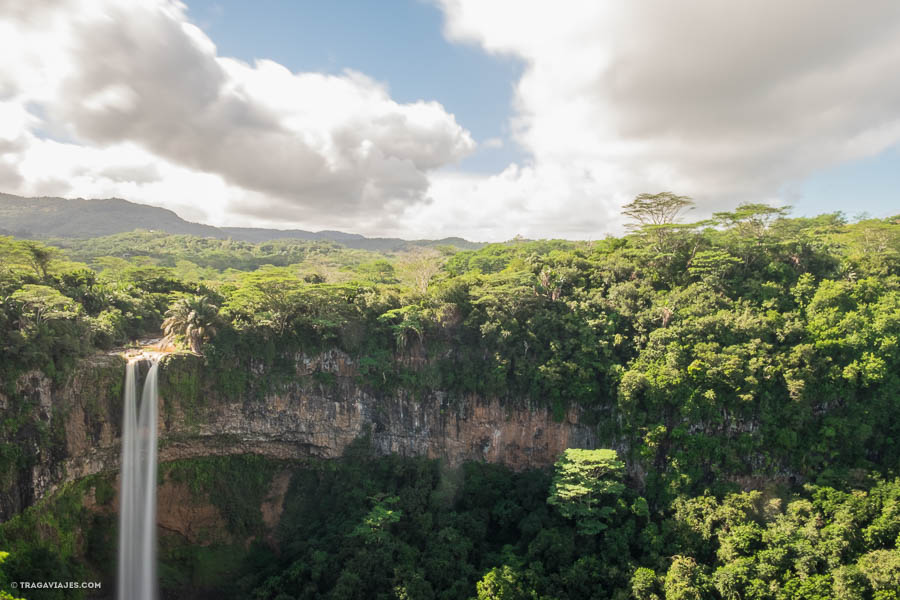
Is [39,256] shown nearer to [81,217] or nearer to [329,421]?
[329,421]

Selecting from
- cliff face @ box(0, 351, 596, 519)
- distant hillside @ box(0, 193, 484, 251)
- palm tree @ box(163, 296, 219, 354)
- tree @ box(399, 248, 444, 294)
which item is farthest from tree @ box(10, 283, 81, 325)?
distant hillside @ box(0, 193, 484, 251)

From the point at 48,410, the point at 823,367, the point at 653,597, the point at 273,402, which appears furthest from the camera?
the point at 273,402

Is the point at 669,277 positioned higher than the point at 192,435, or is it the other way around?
the point at 669,277

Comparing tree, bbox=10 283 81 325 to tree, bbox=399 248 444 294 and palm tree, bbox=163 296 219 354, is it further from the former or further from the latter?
tree, bbox=399 248 444 294

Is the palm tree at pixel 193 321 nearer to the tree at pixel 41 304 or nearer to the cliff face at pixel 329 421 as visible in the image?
the cliff face at pixel 329 421

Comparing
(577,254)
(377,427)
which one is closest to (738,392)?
(577,254)

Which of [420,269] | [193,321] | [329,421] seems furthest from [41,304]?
[420,269]

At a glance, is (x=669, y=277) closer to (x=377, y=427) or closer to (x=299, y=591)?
(x=377, y=427)
